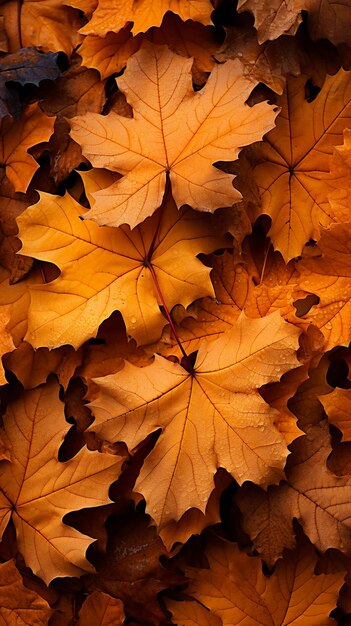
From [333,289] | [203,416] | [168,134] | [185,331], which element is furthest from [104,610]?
[168,134]

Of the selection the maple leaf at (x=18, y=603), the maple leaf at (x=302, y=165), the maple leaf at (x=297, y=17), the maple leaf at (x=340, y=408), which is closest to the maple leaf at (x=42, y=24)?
the maple leaf at (x=297, y=17)

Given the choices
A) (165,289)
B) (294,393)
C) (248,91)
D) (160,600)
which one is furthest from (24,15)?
(160,600)

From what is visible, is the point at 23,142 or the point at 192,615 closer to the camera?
the point at 192,615

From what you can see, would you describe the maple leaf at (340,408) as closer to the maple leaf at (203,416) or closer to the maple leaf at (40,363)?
the maple leaf at (203,416)

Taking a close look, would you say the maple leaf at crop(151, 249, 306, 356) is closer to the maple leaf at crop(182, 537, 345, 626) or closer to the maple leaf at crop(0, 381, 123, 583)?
the maple leaf at crop(0, 381, 123, 583)

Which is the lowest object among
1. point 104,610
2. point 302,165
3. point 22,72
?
point 104,610

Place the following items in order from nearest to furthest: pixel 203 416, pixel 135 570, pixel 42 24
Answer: pixel 203 416 → pixel 135 570 → pixel 42 24

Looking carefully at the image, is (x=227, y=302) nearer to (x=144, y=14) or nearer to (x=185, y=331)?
(x=185, y=331)

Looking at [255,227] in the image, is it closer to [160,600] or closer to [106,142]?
[106,142]
